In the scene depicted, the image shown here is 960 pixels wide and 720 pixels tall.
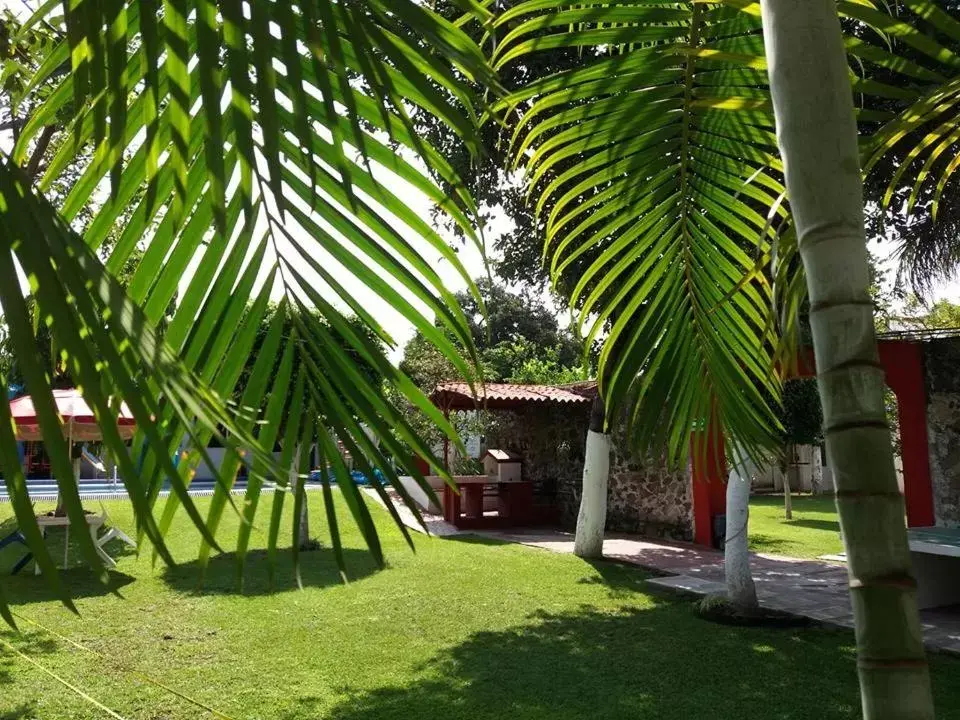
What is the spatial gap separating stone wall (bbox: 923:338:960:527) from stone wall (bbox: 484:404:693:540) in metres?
3.45

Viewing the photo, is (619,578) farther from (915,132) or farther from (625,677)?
(915,132)

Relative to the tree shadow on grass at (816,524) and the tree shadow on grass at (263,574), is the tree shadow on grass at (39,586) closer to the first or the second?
the tree shadow on grass at (263,574)

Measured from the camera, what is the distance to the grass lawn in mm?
4773

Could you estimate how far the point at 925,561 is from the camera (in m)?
7.41

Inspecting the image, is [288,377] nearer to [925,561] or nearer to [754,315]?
[754,315]

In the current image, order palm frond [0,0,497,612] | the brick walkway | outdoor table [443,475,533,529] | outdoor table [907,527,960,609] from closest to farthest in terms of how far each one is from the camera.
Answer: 1. palm frond [0,0,497,612]
2. the brick walkway
3. outdoor table [907,527,960,609]
4. outdoor table [443,475,533,529]

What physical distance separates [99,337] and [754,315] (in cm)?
167

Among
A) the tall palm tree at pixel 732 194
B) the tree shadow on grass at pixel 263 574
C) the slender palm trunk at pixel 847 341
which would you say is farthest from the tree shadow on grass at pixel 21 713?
the slender palm trunk at pixel 847 341

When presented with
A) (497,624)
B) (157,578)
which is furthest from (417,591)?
(157,578)

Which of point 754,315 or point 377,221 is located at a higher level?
point 754,315

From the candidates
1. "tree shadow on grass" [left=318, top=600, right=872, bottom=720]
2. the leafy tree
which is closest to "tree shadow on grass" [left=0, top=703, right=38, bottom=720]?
"tree shadow on grass" [left=318, top=600, right=872, bottom=720]

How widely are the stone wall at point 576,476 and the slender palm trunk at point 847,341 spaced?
34.9 feet

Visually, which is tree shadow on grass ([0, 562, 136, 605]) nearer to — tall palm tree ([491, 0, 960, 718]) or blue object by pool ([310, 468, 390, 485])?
tall palm tree ([491, 0, 960, 718])

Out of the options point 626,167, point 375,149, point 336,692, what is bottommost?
point 336,692
